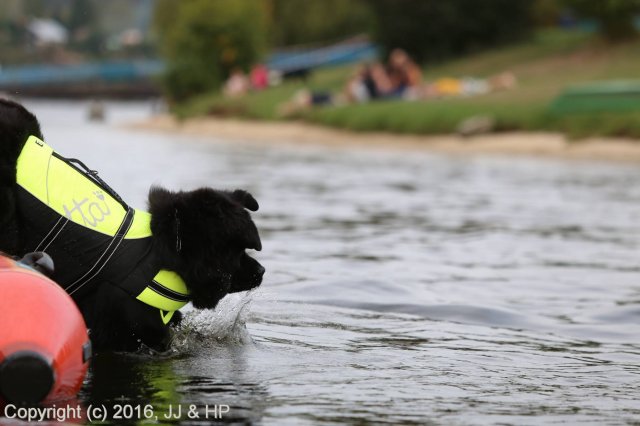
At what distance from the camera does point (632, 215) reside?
16.5m

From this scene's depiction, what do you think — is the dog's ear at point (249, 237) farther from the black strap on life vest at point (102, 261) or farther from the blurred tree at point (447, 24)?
the blurred tree at point (447, 24)

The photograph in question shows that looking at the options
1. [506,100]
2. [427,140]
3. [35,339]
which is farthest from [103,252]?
[506,100]

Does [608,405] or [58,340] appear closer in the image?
[58,340]

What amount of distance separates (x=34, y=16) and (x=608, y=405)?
190380mm

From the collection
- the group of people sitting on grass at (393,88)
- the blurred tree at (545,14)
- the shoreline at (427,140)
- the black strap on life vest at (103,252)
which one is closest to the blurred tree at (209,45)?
the shoreline at (427,140)

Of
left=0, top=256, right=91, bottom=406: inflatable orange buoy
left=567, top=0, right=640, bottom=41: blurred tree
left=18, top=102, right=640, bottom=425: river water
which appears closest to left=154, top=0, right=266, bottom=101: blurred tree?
left=567, top=0, right=640, bottom=41: blurred tree

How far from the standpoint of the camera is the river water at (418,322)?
6.02 meters

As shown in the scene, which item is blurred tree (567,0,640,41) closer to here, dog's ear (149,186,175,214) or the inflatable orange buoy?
dog's ear (149,186,175,214)

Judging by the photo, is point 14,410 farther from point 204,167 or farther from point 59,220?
point 204,167

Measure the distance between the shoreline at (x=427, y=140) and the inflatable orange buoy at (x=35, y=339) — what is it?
23690 millimetres

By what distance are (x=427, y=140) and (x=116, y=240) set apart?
2903 centimetres

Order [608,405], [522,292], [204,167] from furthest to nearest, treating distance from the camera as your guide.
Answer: [204,167] < [522,292] < [608,405]

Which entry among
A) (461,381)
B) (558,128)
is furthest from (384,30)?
(461,381)

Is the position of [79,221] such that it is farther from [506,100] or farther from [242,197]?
[506,100]
